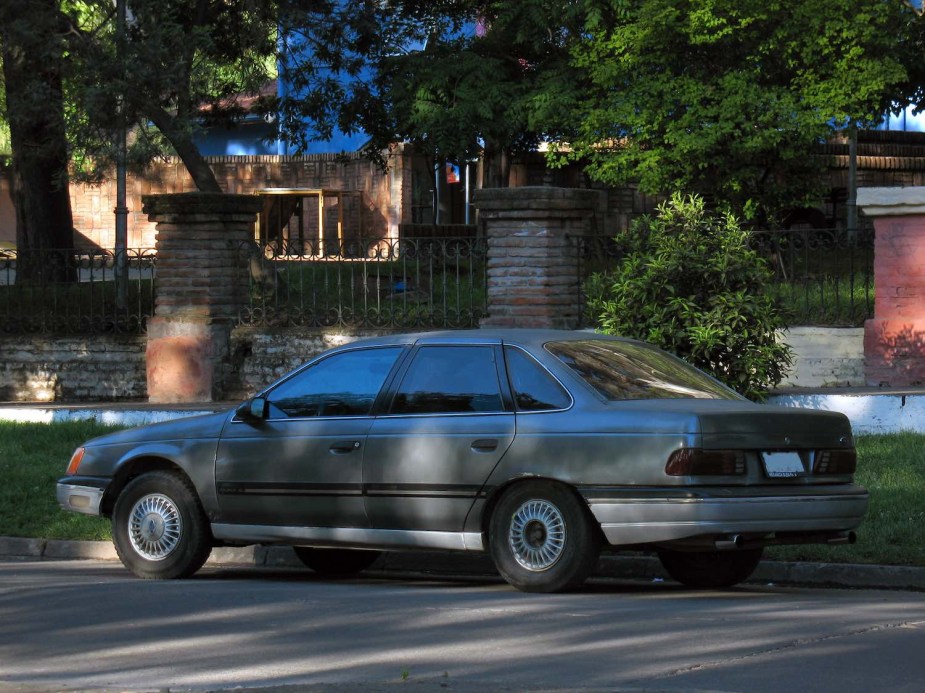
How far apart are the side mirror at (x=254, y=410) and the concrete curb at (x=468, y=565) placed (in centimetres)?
141

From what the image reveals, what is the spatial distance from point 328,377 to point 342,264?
7797 millimetres

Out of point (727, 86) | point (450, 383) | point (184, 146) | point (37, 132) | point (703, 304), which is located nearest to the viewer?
point (450, 383)

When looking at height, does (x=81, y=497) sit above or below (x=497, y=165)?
below

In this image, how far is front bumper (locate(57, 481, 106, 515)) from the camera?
10.2 metres

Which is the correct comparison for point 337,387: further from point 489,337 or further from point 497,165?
point 497,165

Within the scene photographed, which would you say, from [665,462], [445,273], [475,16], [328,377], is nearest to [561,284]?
[445,273]

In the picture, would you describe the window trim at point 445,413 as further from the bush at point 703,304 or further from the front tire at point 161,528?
the bush at point 703,304

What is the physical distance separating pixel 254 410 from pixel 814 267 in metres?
7.65

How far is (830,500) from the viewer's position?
863 centimetres

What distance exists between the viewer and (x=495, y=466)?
870cm

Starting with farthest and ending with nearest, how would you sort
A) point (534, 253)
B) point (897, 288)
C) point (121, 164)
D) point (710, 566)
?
point (121, 164), point (534, 253), point (897, 288), point (710, 566)

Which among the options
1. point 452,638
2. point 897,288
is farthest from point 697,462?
point 897,288

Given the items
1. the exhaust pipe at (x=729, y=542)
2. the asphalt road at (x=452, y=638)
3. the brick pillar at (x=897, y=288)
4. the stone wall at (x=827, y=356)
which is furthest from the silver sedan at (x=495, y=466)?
the stone wall at (x=827, y=356)

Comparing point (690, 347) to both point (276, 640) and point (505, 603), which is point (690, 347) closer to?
point (505, 603)
